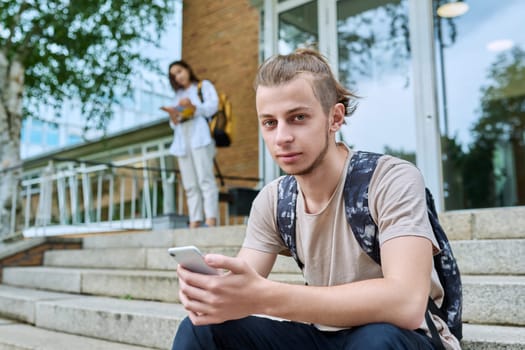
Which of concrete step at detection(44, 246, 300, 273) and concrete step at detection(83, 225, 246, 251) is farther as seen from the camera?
concrete step at detection(44, 246, 300, 273)

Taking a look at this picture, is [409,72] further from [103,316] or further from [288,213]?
[288,213]

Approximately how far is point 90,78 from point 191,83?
388 cm

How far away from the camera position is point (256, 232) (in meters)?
1.78

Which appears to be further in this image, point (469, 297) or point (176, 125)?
point (176, 125)

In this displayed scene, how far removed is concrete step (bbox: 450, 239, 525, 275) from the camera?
267cm

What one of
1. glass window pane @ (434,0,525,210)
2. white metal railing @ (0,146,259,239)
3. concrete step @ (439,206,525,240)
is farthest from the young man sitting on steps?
white metal railing @ (0,146,259,239)

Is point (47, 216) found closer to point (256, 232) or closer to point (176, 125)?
point (176, 125)

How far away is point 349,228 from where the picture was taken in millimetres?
1534

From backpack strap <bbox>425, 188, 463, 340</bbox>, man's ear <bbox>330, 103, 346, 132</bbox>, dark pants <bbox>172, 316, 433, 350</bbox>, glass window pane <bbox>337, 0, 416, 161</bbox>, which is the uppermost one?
glass window pane <bbox>337, 0, 416, 161</bbox>

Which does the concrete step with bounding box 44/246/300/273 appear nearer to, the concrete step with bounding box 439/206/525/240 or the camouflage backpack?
the concrete step with bounding box 439/206/525/240

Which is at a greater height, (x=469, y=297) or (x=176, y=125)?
(x=176, y=125)

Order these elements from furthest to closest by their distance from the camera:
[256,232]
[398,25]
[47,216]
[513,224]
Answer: [47,216], [398,25], [513,224], [256,232]

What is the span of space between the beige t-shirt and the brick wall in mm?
5192

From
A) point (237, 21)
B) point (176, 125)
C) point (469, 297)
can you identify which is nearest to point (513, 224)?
point (469, 297)
